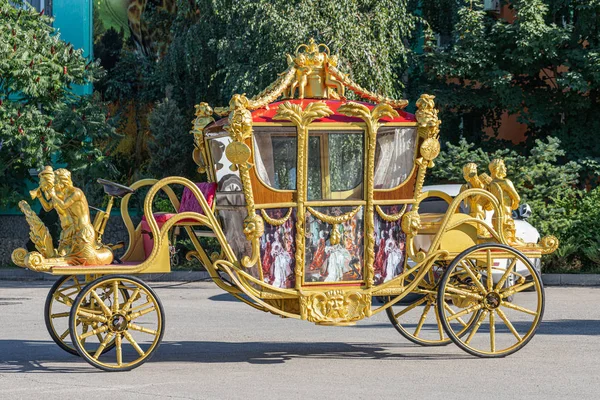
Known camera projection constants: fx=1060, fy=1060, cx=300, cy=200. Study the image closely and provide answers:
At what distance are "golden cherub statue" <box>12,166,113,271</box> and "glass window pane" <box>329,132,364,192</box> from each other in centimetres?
208

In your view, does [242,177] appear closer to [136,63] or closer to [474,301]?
[474,301]

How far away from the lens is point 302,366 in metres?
9.03

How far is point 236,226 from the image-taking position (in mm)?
9234

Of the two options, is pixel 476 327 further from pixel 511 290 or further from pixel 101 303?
pixel 101 303

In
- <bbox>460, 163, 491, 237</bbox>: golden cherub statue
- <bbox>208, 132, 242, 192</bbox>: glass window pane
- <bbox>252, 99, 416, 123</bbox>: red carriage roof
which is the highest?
<bbox>252, 99, 416, 123</bbox>: red carriage roof

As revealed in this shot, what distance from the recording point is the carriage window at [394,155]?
373 inches

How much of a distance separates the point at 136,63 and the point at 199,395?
1798cm

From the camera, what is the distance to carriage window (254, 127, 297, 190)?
9109 mm

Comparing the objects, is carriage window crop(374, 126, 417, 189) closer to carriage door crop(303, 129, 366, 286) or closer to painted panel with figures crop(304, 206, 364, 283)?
carriage door crop(303, 129, 366, 286)

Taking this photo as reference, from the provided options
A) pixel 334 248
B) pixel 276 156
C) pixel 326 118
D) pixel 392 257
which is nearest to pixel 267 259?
pixel 334 248

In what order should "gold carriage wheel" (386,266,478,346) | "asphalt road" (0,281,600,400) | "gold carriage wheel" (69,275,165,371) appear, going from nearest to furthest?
"asphalt road" (0,281,600,400), "gold carriage wheel" (69,275,165,371), "gold carriage wheel" (386,266,478,346)

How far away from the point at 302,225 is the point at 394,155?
1086 millimetres


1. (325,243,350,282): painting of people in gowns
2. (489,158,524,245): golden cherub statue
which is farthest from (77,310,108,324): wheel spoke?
(489,158,524,245): golden cherub statue

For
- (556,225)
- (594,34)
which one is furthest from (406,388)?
(594,34)
